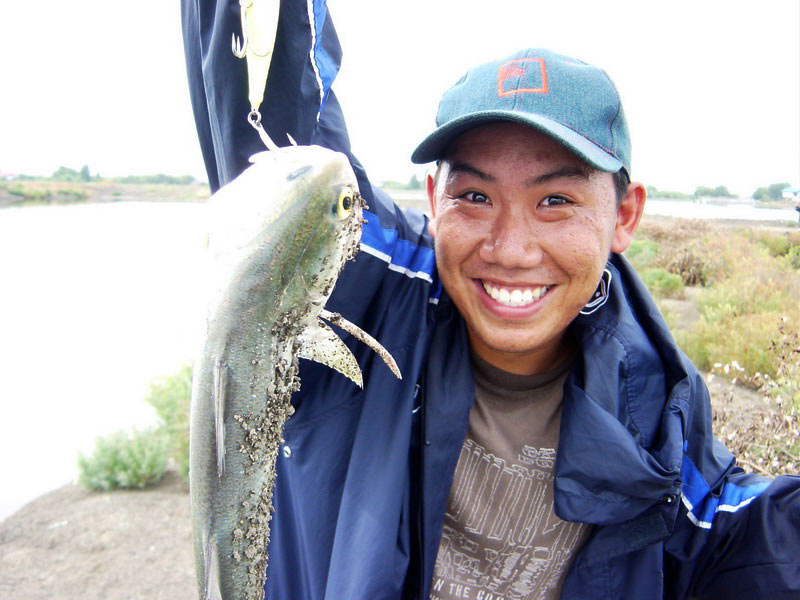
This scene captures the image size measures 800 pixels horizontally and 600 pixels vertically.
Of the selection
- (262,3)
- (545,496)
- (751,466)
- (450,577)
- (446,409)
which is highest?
(262,3)

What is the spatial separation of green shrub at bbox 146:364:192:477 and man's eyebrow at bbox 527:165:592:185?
635 cm

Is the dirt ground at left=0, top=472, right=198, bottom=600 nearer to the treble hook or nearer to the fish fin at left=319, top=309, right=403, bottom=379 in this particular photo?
the fish fin at left=319, top=309, right=403, bottom=379

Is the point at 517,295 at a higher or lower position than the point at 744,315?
higher

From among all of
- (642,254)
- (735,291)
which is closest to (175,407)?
(735,291)

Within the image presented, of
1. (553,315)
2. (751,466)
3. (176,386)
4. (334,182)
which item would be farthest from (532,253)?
(176,386)

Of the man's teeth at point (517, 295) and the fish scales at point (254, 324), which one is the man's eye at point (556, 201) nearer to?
the man's teeth at point (517, 295)

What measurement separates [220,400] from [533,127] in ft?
3.91

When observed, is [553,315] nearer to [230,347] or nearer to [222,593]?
[230,347]

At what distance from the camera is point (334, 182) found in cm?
128

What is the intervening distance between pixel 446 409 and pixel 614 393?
2.07 feet

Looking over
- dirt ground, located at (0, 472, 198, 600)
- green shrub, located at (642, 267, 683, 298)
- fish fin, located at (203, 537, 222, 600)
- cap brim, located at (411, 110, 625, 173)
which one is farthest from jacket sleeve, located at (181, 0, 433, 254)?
green shrub, located at (642, 267, 683, 298)

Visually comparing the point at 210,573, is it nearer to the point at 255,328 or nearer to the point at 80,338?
the point at 255,328

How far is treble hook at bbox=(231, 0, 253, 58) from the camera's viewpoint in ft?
4.13

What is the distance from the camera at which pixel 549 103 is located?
173cm
